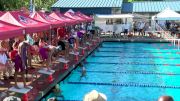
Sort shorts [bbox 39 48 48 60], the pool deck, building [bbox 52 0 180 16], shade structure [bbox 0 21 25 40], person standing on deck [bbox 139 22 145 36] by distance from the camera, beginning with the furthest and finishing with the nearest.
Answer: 1. building [bbox 52 0 180 16]
2. person standing on deck [bbox 139 22 145 36]
3. shorts [bbox 39 48 48 60]
4. the pool deck
5. shade structure [bbox 0 21 25 40]

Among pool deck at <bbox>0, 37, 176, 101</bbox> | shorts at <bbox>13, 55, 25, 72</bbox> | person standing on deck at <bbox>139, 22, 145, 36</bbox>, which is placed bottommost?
pool deck at <bbox>0, 37, 176, 101</bbox>

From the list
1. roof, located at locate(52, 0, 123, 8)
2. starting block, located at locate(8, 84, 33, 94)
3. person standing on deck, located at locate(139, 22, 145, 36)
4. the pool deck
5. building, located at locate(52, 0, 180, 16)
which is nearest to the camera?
starting block, located at locate(8, 84, 33, 94)

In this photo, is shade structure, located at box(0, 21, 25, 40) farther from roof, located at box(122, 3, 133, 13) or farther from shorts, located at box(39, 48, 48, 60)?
roof, located at box(122, 3, 133, 13)

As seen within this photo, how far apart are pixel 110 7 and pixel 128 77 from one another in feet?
64.9

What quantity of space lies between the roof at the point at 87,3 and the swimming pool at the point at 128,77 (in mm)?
12834

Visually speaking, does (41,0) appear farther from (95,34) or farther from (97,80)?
(97,80)

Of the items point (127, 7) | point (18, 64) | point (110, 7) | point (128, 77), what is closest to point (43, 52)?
point (18, 64)

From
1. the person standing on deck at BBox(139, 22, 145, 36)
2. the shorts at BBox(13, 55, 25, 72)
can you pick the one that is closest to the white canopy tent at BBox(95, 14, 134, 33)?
the person standing on deck at BBox(139, 22, 145, 36)

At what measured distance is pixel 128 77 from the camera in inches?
536

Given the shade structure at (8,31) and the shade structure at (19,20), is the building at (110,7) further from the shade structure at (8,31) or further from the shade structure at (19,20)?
the shade structure at (8,31)

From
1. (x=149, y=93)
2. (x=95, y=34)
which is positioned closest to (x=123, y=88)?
(x=149, y=93)

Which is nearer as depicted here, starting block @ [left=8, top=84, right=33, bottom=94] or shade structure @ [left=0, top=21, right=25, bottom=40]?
shade structure @ [left=0, top=21, right=25, bottom=40]

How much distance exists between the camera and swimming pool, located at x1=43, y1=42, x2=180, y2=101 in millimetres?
11062

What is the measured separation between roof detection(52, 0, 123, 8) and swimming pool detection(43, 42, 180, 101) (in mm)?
12834
